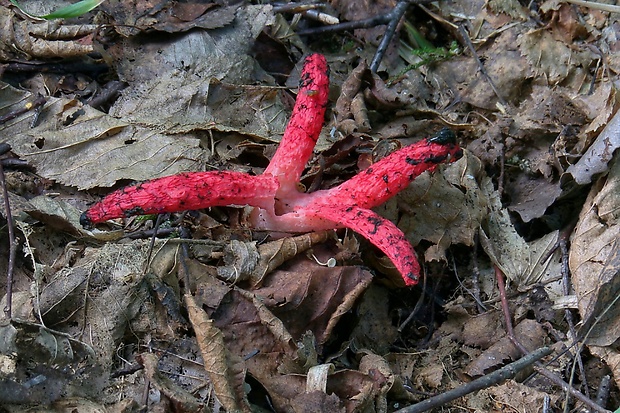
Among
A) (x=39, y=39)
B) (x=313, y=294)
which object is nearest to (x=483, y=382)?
(x=313, y=294)

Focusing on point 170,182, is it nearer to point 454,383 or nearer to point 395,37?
point 454,383

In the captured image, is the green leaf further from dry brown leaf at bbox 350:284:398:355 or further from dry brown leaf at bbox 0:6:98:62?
dry brown leaf at bbox 350:284:398:355

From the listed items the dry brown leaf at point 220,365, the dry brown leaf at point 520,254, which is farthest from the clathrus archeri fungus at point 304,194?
the dry brown leaf at point 520,254

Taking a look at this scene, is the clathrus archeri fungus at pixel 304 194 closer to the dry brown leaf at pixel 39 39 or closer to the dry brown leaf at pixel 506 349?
the dry brown leaf at pixel 506 349

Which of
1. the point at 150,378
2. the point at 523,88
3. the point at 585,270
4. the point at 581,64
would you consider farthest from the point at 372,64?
the point at 150,378

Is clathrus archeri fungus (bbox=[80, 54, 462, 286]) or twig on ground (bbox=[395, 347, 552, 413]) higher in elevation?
clathrus archeri fungus (bbox=[80, 54, 462, 286])

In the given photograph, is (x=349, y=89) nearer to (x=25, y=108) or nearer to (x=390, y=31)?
(x=390, y=31)

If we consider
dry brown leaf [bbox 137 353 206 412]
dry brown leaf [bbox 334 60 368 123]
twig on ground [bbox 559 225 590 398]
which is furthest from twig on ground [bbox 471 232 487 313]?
dry brown leaf [bbox 137 353 206 412]
